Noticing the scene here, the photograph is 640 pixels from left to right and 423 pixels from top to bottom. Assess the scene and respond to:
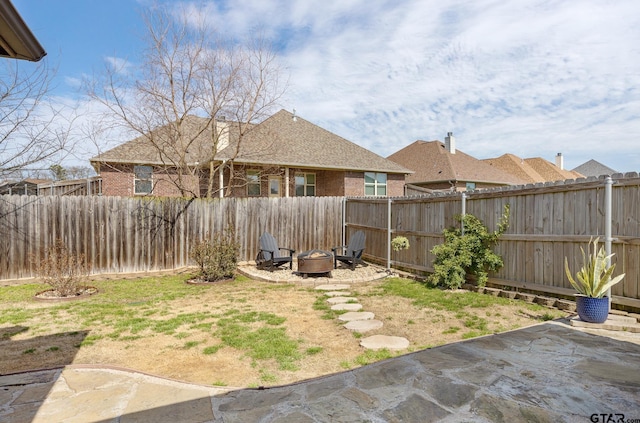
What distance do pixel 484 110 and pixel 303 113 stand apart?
376 inches

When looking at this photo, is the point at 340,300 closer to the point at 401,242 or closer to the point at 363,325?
the point at 363,325

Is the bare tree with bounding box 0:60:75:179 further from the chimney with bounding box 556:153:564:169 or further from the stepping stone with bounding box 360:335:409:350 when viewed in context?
the chimney with bounding box 556:153:564:169

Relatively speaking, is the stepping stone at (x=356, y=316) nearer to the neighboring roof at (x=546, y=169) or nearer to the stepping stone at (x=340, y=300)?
the stepping stone at (x=340, y=300)

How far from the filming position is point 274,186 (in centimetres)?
1761

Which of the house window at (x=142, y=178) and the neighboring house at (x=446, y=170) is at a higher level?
the neighboring house at (x=446, y=170)

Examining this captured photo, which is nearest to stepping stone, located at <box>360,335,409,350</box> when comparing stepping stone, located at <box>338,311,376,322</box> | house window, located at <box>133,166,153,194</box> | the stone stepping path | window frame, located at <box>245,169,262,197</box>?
the stone stepping path

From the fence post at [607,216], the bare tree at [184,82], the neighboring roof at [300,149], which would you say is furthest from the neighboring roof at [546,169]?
the fence post at [607,216]

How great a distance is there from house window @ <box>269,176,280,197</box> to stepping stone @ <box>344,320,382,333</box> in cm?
1278

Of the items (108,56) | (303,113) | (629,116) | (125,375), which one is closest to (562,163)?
(629,116)

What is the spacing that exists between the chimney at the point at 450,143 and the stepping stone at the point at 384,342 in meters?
23.3

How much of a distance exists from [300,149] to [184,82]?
7169 mm

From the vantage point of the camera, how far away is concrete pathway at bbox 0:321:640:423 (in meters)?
2.64

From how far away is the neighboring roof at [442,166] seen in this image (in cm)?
2309

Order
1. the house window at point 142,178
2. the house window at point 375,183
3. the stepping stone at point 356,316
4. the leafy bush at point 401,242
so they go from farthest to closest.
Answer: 1. the house window at point 375,183
2. the house window at point 142,178
3. the leafy bush at point 401,242
4. the stepping stone at point 356,316
